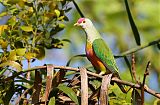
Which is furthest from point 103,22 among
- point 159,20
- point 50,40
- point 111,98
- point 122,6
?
point 111,98

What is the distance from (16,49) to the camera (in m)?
0.91

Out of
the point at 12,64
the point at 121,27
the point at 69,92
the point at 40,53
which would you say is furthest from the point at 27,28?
the point at 121,27

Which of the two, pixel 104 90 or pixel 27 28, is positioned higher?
pixel 27 28

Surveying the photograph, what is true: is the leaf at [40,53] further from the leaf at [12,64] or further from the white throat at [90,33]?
the white throat at [90,33]

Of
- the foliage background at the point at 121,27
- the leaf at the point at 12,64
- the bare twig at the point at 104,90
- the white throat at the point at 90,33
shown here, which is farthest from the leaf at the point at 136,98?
the foliage background at the point at 121,27

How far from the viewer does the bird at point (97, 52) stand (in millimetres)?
1173

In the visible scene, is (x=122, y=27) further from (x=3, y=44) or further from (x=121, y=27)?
(x=3, y=44)

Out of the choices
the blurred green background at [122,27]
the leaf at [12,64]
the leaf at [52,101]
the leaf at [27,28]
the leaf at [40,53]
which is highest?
the blurred green background at [122,27]

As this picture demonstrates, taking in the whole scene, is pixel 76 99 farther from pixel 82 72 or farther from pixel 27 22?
pixel 27 22

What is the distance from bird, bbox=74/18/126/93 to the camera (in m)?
1.17

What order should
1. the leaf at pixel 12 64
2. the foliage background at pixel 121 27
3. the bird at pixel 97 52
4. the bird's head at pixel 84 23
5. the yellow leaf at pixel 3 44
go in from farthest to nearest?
the foliage background at pixel 121 27
the bird's head at pixel 84 23
the bird at pixel 97 52
the yellow leaf at pixel 3 44
the leaf at pixel 12 64

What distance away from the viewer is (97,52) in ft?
4.17

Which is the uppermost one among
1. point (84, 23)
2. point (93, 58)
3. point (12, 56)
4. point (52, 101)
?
point (84, 23)

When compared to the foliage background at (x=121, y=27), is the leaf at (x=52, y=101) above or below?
below
